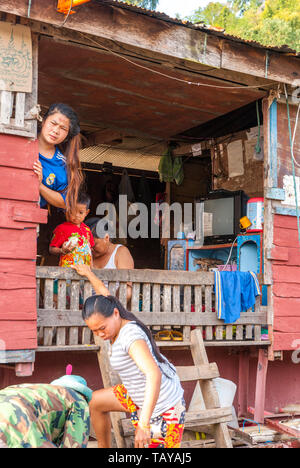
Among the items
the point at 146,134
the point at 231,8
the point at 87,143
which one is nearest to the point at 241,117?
the point at 146,134

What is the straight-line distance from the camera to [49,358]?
5660 mm

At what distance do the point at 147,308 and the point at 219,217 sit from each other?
7.70ft

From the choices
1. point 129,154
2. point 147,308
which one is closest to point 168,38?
point 147,308

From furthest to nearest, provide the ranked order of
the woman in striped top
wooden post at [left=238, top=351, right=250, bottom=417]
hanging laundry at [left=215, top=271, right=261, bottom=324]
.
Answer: wooden post at [left=238, top=351, right=250, bottom=417], hanging laundry at [left=215, top=271, right=261, bottom=324], the woman in striped top

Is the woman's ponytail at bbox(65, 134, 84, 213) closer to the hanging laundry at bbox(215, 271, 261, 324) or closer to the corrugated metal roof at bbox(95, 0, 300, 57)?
the corrugated metal roof at bbox(95, 0, 300, 57)

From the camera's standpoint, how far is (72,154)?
561 centimetres

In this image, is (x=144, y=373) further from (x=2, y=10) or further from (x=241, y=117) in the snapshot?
(x=241, y=117)

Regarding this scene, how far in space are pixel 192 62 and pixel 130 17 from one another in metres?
0.95

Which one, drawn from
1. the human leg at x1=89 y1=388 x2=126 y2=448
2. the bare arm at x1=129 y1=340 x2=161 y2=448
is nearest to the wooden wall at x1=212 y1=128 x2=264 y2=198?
the human leg at x1=89 y1=388 x2=126 y2=448

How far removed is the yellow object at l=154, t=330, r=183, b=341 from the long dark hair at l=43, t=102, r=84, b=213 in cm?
168

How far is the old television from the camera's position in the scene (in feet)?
23.9
